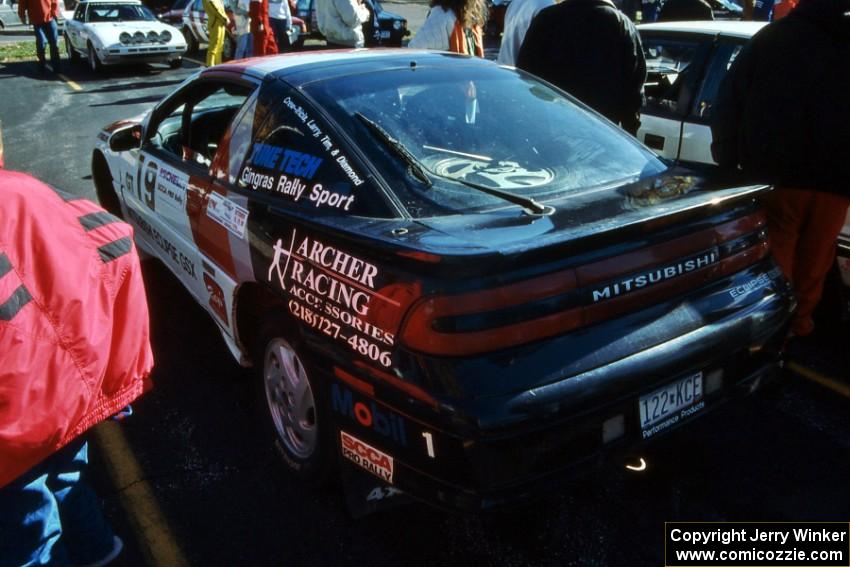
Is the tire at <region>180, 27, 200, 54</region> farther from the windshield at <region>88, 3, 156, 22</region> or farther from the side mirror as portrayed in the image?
the side mirror

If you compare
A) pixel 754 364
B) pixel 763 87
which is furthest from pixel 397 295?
pixel 763 87

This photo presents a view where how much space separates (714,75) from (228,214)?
2801mm

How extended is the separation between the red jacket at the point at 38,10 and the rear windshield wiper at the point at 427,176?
1315 centimetres

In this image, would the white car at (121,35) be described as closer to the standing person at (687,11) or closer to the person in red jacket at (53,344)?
the standing person at (687,11)

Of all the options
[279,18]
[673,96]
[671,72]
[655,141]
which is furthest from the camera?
[279,18]

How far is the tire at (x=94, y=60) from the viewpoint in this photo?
13797 mm

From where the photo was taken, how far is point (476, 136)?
276cm

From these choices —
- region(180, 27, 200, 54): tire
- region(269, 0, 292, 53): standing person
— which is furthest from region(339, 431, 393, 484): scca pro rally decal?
region(180, 27, 200, 54): tire

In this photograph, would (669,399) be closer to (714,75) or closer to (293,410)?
(293,410)

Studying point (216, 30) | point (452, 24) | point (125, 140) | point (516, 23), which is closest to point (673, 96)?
point (516, 23)

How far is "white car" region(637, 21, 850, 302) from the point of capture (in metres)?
4.04

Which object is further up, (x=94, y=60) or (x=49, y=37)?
(x=49, y=37)

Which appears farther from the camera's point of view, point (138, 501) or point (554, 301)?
point (138, 501)

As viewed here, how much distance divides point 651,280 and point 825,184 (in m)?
1.59
